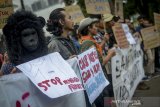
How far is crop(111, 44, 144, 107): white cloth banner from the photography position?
651 cm

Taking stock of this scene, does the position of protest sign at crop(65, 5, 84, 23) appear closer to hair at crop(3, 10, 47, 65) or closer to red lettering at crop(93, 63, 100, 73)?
red lettering at crop(93, 63, 100, 73)

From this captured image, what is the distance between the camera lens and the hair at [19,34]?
376 cm

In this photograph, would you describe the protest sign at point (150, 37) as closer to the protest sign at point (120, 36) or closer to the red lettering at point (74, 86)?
the protest sign at point (120, 36)

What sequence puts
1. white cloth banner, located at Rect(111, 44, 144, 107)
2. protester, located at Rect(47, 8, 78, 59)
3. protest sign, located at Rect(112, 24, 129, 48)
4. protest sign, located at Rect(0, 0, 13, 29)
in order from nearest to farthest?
protester, located at Rect(47, 8, 78, 59)
protest sign, located at Rect(0, 0, 13, 29)
white cloth banner, located at Rect(111, 44, 144, 107)
protest sign, located at Rect(112, 24, 129, 48)

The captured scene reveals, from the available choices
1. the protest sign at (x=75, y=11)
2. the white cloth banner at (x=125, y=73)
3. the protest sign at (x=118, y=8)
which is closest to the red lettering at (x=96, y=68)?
the white cloth banner at (x=125, y=73)

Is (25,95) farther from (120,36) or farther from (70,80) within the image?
(120,36)

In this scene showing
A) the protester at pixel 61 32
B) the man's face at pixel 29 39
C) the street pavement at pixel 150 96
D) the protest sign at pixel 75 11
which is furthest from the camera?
the protest sign at pixel 75 11

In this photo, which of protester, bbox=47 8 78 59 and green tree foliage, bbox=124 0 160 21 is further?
green tree foliage, bbox=124 0 160 21

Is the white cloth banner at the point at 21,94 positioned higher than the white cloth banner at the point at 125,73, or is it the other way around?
the white cloth banner at the point at 21,94

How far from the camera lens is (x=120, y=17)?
10.1 m

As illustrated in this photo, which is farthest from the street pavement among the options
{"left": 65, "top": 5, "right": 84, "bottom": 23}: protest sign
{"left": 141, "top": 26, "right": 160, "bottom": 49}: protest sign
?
{"left": 65, "top": 5, "right": 84, "bottom": 23}: protest sign

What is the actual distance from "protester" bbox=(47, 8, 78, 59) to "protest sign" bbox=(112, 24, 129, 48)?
3018 mm

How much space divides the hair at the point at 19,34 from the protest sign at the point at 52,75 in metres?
0.15

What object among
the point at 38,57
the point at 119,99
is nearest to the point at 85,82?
the point at 38,57
